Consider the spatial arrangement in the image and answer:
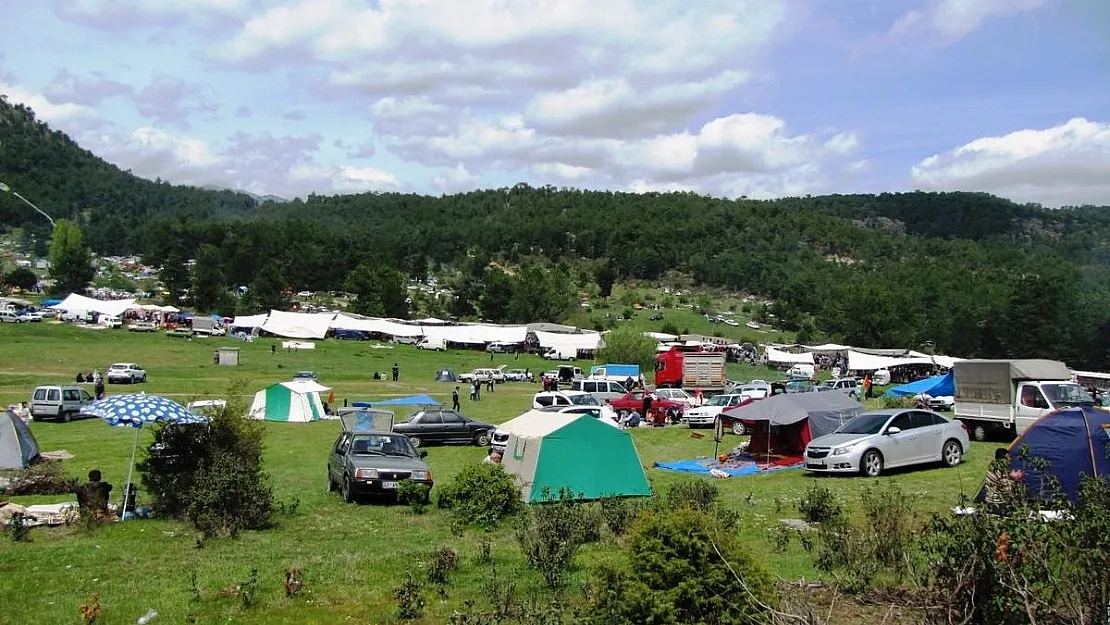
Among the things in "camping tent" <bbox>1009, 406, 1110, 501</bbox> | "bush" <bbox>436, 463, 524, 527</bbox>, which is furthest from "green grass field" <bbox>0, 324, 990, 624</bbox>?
"camping tent" <bbox>1009, 406, 1110, 501</bbox>

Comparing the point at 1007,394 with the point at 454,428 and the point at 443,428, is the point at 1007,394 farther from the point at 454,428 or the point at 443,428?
the point at 443,428

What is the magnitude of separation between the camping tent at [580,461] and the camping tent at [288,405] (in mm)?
19348

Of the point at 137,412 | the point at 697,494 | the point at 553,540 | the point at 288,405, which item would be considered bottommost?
the point at 288,405

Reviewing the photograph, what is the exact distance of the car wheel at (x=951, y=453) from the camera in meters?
17.8

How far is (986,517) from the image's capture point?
5.95 m

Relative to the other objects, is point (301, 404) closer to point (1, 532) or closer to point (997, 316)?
point (1, 532)

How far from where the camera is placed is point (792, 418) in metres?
20.3

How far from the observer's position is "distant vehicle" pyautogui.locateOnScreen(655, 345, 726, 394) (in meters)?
45.0

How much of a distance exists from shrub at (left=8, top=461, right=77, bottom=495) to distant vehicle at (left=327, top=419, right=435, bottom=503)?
4.62 metres

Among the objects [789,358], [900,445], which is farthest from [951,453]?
[789,358]

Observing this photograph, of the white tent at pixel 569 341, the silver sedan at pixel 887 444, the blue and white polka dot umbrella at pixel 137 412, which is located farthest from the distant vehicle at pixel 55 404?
the white tent at pixel 569 341

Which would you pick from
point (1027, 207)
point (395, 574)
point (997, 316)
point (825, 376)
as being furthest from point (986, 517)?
point (1027, 207)

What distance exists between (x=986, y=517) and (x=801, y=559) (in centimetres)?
449

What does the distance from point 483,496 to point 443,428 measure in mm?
12171
